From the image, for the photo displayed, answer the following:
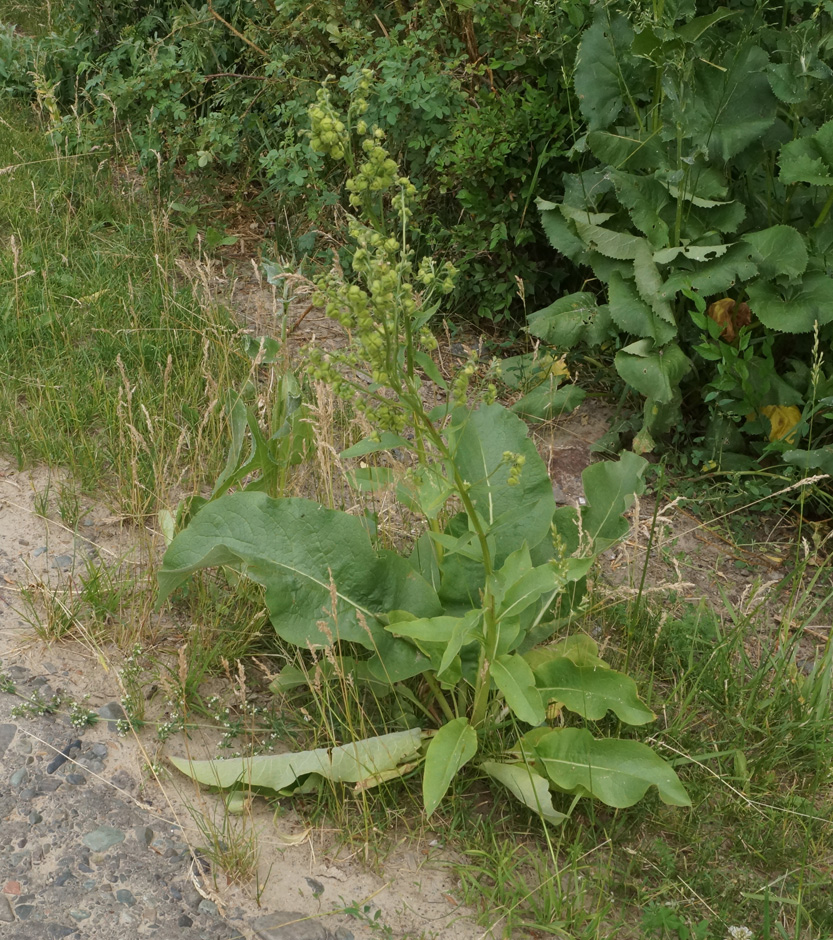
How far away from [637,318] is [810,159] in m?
0.80

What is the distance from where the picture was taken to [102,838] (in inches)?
94.9

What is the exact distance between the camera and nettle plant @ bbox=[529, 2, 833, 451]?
3.53m

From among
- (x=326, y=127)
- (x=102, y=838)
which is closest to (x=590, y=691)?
(x=102, y=838)

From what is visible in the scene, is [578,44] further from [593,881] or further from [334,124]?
[593,881]

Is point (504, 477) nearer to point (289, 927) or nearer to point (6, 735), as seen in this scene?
point (289, 927)

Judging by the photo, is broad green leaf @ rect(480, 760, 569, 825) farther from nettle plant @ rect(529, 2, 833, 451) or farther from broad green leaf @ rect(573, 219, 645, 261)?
broad green leaf @ rect(573, 219, 645, 261)

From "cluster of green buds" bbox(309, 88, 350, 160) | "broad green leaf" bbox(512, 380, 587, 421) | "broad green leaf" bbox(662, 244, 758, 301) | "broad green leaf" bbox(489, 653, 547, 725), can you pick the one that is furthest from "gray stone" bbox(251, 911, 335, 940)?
"broad green leaf" bbox(662, 244, 758, 301)

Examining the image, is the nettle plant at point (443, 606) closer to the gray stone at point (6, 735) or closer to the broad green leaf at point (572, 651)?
the broad green leaf at point (572, 651)

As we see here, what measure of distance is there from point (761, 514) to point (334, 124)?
2.55 m

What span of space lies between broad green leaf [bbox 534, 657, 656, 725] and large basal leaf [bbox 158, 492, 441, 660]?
0.36 metres

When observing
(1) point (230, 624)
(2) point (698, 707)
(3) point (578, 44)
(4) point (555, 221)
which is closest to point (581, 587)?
(2) point (698, 707)

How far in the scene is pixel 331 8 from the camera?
4.82 meters

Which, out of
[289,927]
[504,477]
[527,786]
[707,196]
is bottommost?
[289,927]

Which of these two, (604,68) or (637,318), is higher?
(604,68)
